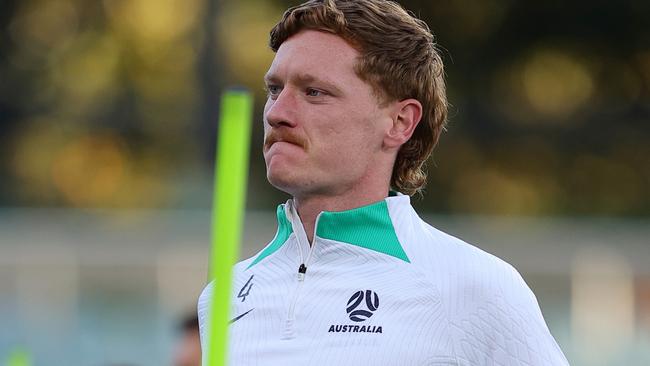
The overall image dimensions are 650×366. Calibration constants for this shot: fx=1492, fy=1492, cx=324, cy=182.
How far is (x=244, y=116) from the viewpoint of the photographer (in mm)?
1441

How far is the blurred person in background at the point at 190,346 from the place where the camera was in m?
4.68

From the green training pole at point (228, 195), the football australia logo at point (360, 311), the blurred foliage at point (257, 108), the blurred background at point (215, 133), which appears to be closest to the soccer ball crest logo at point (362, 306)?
the football australia logo at point (360, 311)

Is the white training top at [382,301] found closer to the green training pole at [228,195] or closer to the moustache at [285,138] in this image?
the moustache at [285,138]

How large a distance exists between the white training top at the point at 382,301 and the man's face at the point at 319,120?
79 mm

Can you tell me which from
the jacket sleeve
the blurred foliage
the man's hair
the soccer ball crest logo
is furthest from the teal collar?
the blurred foliage

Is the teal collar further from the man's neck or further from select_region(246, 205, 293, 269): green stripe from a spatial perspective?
select_region(246, 205, 293, 269): green stripe

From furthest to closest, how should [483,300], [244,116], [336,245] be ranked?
[336,245]
[483,300]
[244,116]

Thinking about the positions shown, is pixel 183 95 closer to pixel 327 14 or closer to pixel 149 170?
pixel 149 170

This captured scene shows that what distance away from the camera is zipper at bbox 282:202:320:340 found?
2604mm

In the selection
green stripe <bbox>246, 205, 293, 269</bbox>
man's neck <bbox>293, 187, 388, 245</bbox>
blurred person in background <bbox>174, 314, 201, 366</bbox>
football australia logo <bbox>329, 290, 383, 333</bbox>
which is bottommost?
blurred person in background <bbox>174, 314, 201, 366</bbox>

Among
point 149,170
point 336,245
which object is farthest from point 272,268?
point 149,170

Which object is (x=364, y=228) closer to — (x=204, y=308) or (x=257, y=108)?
(x=204, y=308)

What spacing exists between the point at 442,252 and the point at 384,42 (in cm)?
41

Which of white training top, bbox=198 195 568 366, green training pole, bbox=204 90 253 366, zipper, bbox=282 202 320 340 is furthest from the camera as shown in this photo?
zipper, bbox=282 202 320 340
